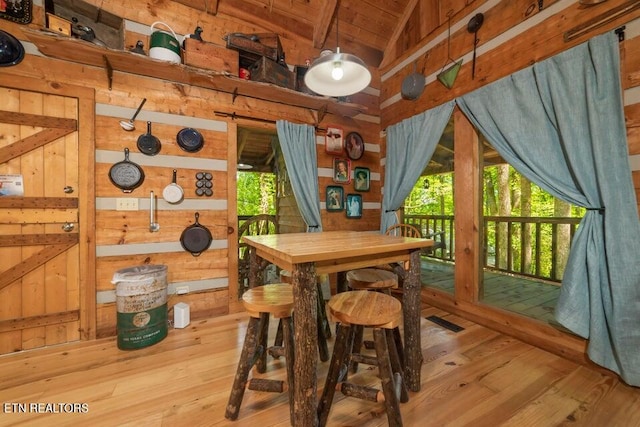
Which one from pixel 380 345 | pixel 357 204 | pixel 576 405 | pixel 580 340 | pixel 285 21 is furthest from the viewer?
pixel 357 204

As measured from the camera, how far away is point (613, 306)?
1.56 m

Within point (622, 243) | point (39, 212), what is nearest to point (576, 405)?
point (622, 243)

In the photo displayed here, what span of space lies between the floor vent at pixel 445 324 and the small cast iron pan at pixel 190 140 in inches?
111

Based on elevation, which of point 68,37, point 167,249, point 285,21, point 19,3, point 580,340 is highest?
point 285,21

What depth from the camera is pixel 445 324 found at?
235 centimetres

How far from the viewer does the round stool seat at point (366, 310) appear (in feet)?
3.72

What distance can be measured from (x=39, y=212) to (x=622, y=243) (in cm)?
406

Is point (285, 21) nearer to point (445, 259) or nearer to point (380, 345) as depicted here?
point (380, 345)

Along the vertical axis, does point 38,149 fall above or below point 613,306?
above

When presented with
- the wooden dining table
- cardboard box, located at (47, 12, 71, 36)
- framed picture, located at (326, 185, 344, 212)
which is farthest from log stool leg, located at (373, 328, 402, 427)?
cardboard box, located at (47, 12, 71, 36)

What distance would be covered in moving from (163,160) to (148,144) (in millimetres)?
174

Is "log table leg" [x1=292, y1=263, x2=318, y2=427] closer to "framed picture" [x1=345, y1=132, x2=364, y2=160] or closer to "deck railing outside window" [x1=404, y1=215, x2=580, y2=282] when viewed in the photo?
"framed picture" [x1=345, y1=132, x2=364, y2=160]

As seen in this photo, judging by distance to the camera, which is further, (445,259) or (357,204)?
(445,259)

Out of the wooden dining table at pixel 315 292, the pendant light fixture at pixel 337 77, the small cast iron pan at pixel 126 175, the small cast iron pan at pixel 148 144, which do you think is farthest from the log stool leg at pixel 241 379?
the small cast iron pan at pixel 148 144
